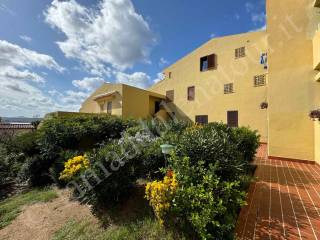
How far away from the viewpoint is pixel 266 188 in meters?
4.52

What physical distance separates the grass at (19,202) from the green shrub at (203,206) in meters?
4.16

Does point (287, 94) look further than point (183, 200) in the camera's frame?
Yes

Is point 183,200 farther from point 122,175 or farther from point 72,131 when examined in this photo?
point 72,131

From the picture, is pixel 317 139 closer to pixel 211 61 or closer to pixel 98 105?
pixel 211 61

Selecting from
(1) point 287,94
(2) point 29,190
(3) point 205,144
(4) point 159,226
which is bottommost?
(2) point 29,190

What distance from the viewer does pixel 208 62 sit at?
51.9 ft

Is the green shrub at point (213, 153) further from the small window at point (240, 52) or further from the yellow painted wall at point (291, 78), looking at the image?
the small window at point (240, 52)

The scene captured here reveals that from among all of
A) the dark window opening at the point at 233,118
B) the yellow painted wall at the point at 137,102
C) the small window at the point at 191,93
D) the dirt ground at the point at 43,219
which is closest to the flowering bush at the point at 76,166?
the dirt ground at the point at 43,219

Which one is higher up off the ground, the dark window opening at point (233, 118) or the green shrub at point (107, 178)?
the dark window opening at point (233, 118)

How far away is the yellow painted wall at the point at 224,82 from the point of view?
42.8 ft

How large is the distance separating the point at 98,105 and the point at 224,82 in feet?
39.8

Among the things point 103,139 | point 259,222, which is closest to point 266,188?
point 259,222

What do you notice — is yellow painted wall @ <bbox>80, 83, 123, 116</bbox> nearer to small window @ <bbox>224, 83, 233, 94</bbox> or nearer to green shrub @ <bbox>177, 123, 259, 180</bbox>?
small window @ <bbox>224, 83, 233, 94</bbox>

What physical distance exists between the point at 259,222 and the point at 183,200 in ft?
4.80
